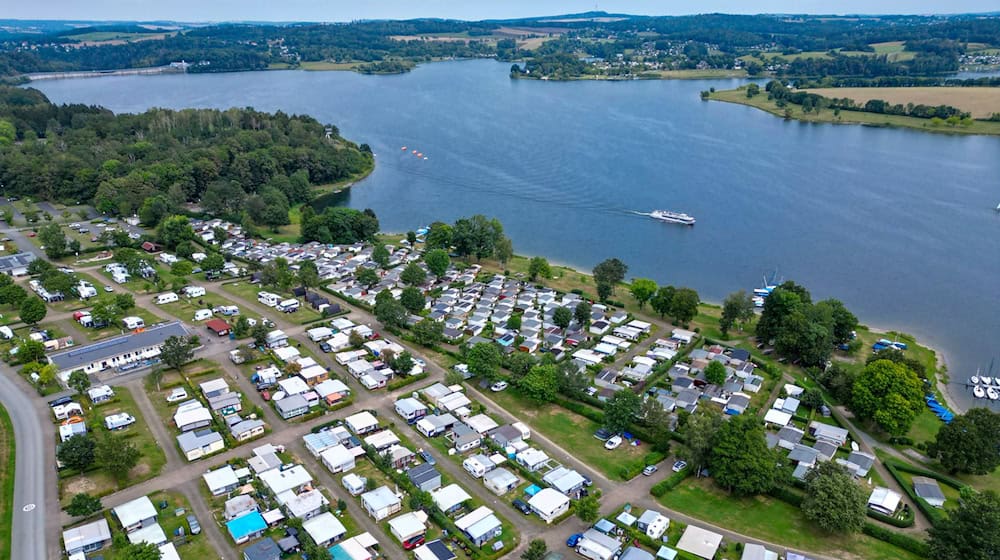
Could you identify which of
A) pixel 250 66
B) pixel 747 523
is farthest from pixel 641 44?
pixel 747 523

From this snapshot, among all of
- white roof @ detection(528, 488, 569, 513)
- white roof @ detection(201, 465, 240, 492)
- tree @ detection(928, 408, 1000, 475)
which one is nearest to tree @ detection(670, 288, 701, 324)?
tree @ detection(928, 408, 1000, 475)

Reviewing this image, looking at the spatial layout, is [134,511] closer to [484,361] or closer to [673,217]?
[484,361]

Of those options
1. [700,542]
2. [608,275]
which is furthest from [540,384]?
[608,275]

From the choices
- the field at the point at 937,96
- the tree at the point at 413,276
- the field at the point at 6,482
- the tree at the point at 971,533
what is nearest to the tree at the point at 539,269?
the tree at the point at 413,276

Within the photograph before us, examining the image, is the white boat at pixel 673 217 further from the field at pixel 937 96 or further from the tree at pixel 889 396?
the field at pixel 937 96

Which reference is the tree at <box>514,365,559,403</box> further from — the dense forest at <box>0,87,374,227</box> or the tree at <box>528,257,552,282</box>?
the dense forest at <box>0,87,374,227</box>

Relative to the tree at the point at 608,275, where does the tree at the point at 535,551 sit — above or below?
below

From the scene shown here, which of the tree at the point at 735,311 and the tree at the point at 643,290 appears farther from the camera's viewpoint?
the tree at the point at 643,290
